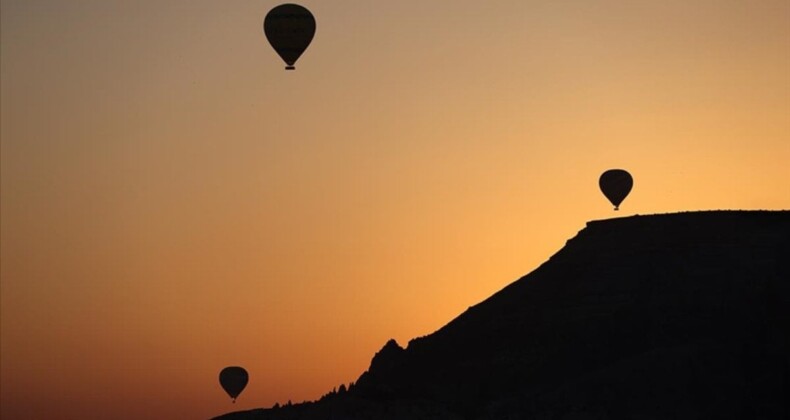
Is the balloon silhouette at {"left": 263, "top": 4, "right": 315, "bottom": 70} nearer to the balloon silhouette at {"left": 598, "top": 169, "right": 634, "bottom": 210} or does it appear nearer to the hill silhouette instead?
the hill silhouette

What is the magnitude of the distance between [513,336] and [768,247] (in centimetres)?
1640

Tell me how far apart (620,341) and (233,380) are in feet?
93.7

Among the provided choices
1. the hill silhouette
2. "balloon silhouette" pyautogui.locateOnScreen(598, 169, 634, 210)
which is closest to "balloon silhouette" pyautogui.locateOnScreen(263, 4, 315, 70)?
the hill silhouette

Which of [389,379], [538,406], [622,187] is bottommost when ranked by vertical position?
[538,406]

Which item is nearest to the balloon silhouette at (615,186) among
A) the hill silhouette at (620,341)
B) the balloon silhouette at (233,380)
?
the hill silhouette at (620,341)

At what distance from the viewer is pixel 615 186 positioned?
14262cm

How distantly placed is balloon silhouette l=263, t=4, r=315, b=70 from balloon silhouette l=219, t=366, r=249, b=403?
30.1 metres

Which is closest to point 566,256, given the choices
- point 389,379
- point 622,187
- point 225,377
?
point 622,187

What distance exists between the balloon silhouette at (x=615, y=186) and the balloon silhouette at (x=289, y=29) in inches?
1090

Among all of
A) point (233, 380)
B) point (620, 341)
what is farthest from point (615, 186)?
point (233, 380)

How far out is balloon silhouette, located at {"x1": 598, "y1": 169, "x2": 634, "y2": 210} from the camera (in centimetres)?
14238

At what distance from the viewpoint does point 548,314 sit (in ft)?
445

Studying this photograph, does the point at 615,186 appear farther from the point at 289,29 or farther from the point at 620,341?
the point at 289,29

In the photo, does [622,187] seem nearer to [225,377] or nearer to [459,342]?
[459,342]
